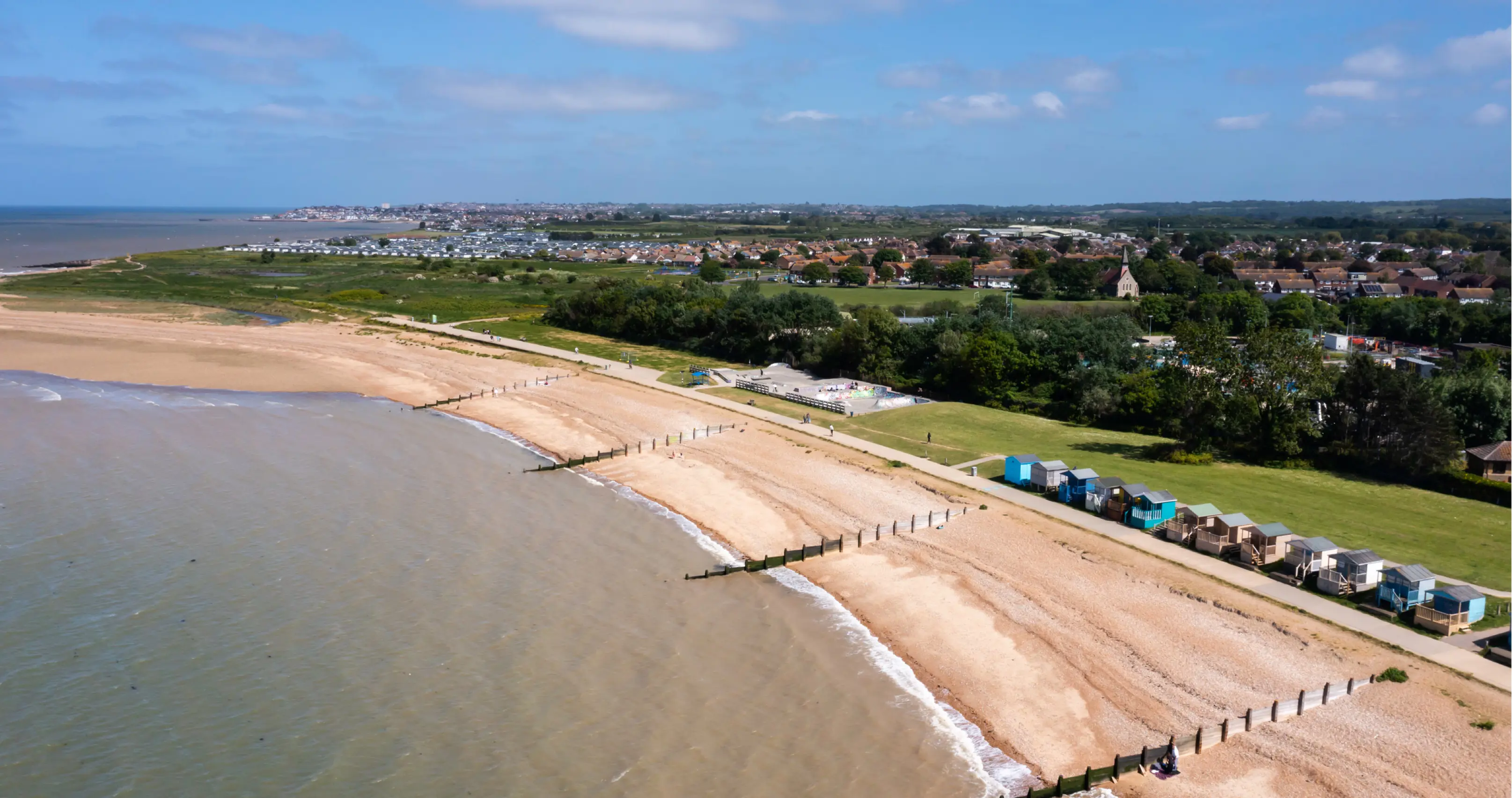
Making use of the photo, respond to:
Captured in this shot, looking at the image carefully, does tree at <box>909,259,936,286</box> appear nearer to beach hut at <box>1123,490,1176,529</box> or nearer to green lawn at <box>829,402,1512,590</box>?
green lawn at <box>829,402,1512,590</box>

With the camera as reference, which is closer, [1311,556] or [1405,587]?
[1405,587]

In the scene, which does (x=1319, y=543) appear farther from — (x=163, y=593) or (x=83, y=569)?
(x=83, y=569)

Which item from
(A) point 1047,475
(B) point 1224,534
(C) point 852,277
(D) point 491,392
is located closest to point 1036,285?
(C) point 852,277

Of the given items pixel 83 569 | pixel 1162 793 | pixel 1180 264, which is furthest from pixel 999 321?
pixel 1180 264

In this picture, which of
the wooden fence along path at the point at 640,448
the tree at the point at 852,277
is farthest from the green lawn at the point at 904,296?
the wooden fence along path at the point at 640,448

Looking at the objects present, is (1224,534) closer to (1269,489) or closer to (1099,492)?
(1099,492)

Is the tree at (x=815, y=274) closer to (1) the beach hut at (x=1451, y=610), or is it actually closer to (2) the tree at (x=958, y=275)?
(2) the tree at (x=958, y=275)
